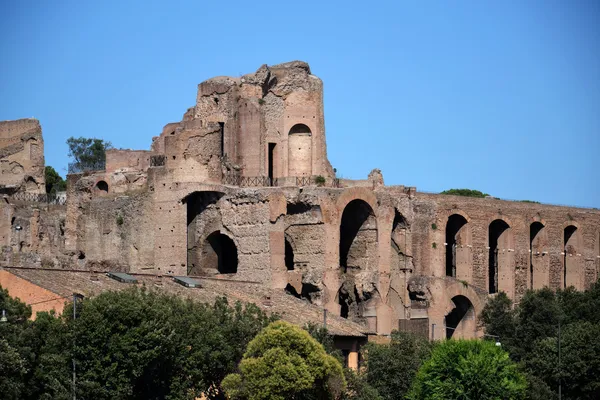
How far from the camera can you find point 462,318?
6500cm

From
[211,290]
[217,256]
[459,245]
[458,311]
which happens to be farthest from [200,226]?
[459,245]

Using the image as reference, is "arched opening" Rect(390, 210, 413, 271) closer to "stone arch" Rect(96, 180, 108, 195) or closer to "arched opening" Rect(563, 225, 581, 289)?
"stone arch" Rect(96, 180, 108, 195)

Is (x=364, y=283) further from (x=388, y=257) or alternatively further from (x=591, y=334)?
(x=591, y=334)

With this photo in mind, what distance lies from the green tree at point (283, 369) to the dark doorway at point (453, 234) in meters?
23.9

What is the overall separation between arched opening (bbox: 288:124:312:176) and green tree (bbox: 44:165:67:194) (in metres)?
22.8

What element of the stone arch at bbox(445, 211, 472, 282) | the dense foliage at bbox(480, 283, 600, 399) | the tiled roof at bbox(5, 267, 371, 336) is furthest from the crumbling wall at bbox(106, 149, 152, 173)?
the dense foliage at bbox(480, 283, 600, 399)

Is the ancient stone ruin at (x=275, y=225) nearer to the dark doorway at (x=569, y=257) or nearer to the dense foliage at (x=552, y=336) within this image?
the dense foliage at (x=552, y=336)

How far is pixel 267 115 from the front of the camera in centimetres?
6297

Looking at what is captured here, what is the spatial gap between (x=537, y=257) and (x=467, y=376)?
25.9 meters

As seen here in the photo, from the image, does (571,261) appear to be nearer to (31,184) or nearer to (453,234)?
(453,234)

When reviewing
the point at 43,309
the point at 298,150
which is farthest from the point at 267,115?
the point at 43,309

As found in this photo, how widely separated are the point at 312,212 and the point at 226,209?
3.41 m

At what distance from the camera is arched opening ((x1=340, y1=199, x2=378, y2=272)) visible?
2395 inches

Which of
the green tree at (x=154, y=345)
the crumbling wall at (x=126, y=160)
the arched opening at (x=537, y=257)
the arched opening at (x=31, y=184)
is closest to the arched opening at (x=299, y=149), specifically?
the crumbling wall at (x=126, y=160)
